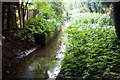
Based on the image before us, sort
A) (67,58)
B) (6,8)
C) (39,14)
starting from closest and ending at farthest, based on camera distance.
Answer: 1. (67,58)
2. (6,8)
3. (39,14)

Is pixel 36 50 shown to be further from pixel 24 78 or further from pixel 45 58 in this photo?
pixel 24 78

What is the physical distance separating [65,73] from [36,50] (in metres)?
5.63

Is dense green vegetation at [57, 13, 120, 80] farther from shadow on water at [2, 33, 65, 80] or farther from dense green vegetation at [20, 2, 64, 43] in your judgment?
dense green vegetation at [20, 2, 64, 43]

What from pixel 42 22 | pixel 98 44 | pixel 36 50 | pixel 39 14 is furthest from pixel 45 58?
pixel 39 14

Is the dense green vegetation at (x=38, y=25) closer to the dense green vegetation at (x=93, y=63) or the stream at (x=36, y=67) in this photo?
the stream at (x=36, y=67)

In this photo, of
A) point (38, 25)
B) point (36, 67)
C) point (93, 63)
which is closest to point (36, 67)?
point (36, 67)

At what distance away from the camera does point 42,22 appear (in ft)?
51.2

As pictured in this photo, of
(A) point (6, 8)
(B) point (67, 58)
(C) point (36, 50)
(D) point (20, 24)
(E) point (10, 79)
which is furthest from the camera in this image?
(D) point (20, 24)

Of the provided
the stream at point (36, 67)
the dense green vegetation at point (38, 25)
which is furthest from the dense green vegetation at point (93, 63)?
the dense green vegetation at point (38, 25)

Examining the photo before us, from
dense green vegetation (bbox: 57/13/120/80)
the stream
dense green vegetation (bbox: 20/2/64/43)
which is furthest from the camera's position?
dense green vegetation (bbox: 20/2/64/43)

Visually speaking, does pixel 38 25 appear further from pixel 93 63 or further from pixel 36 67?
pixel 93 63

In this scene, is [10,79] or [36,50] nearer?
[10,79]

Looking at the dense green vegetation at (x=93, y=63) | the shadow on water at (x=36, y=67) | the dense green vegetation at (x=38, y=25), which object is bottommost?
the shadow on water at (x=36, y=67)

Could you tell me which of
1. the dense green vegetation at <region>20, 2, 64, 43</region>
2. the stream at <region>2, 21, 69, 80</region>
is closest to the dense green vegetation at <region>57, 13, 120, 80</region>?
the stream at <region>2, 21, 69, 80</region>
